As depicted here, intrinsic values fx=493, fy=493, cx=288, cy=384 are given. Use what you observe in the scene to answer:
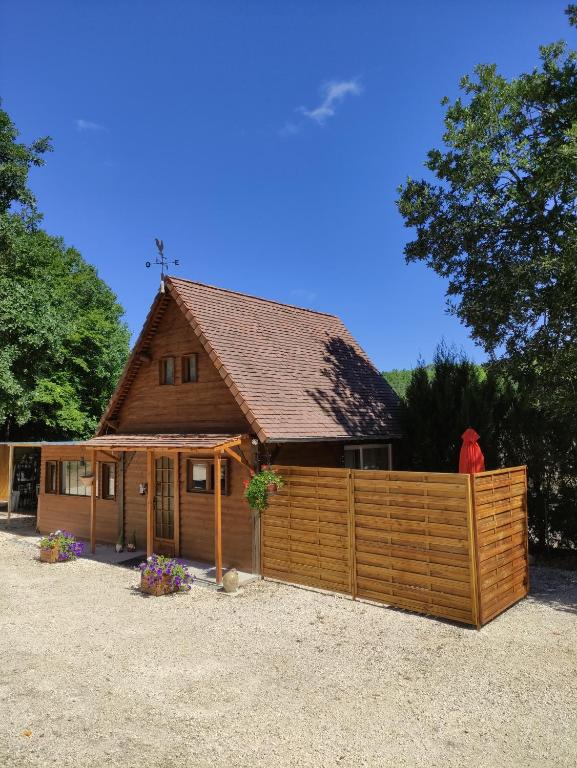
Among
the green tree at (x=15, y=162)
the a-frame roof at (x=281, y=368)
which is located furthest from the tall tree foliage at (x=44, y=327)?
the a-frame roof at (x=281, y=368)

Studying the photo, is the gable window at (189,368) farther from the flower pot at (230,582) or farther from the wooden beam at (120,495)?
the flower pot at (230,582)

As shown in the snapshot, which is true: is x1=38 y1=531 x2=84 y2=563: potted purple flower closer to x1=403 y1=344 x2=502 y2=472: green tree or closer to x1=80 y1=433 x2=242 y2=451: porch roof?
x1=80 y1=433 x2=242 y2=451: porch roof

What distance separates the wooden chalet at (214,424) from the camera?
39.4 feet

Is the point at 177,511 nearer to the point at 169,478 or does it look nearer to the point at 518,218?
the point at 169,478

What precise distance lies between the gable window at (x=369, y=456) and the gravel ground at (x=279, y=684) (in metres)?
4.75

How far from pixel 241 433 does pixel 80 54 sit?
1130cm

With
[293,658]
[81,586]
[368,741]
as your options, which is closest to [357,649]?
[293,658]

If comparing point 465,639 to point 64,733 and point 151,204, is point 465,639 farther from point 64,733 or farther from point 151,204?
point 151,204

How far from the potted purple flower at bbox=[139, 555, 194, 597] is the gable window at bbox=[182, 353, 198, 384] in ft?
16.8

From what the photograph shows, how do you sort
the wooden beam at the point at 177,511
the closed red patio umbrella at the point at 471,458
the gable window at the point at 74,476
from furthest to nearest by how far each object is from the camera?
1. the gable window at the point at 74,476
2. the wooden beam at the point at 177,511
3. the closed red patio umbrella at the point at 471,458

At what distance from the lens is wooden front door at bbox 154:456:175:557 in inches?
553

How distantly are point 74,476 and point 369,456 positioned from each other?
10485 mm

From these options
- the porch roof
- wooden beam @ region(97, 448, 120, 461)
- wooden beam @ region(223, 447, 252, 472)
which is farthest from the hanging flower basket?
wooden beam @ region(97, 448, 120, 461)

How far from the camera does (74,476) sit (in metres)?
17.6
